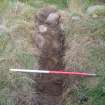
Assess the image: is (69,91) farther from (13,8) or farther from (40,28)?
(13,8)

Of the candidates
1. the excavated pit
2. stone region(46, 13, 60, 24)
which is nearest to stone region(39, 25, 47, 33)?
the excavated pit

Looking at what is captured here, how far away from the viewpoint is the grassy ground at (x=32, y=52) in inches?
158

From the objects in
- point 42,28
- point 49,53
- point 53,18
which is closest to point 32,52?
point 49,53

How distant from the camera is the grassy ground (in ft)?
13.1

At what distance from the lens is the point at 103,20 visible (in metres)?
4.83

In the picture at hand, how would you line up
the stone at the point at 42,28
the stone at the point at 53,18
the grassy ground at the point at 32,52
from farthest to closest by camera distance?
the stone at the point at 53,18
the stone at the point at 42,28
the grassy ground at the point at 32,52

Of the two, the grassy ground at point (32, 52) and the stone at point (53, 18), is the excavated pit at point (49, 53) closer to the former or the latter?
the stone at point (53, 18)

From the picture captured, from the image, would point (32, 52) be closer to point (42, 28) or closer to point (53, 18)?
point (42, 28)

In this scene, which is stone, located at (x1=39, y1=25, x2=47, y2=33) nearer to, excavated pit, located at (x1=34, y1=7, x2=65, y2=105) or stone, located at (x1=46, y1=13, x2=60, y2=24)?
excavated pit, located at (x1=34, y1=7, x2=65, y2=105)

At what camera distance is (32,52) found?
14.9ft

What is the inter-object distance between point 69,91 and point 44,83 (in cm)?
41

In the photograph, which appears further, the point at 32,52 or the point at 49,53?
the point at 49,53

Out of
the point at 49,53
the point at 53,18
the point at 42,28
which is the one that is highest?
the point at 53,18

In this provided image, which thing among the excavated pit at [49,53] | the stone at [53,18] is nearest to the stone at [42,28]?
the excavated pit at [49,53]
